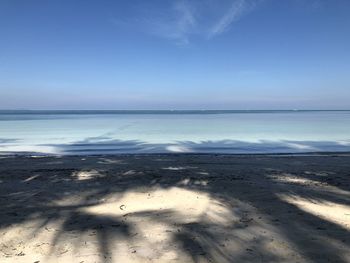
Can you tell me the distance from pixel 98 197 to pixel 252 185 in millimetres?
3021

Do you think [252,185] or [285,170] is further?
[285,170]

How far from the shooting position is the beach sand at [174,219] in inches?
166

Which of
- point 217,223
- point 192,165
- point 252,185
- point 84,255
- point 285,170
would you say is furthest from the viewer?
point 192,165

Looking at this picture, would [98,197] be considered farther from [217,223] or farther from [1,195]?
[217,223]

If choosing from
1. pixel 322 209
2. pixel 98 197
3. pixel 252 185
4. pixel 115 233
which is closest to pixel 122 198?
pixel 98 197

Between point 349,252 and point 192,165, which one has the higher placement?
point 349,252

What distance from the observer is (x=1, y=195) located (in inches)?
280

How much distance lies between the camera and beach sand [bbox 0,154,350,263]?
421 cm

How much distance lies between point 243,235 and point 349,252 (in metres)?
1.16

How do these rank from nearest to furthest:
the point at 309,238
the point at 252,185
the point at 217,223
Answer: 1. the point at 309,238
2. the point at 217,223
3. the point at 252,185

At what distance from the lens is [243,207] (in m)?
5.99

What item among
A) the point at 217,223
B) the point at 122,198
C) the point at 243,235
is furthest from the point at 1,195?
the point at 243,235

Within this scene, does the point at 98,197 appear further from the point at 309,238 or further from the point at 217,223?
the point at 309,238

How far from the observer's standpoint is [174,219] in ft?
17.7
